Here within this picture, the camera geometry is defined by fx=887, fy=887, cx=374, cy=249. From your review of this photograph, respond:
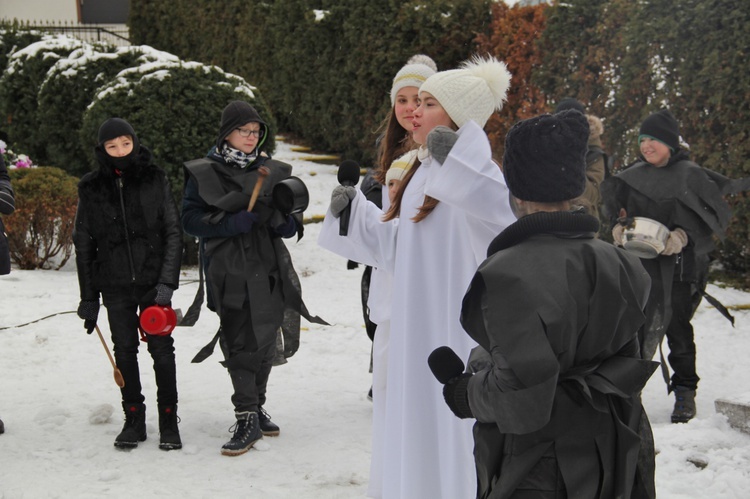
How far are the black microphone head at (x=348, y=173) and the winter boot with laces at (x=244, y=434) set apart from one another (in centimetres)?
181

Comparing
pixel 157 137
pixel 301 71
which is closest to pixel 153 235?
pixel 157 137

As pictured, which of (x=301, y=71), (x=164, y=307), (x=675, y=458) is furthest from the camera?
(x=301, y=71)

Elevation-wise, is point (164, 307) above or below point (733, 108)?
below

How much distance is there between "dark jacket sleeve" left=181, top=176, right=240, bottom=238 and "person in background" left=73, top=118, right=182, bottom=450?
0.31ft

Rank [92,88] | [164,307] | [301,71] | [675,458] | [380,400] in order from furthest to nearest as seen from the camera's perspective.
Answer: [301,71], [92,88], [164,307], [675,458], [380,400]

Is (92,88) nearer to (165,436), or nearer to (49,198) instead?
(49,198)

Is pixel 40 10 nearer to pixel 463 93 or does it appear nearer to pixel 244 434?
pixel 244 434

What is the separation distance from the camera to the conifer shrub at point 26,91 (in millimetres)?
11453

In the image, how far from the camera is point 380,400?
3947mm

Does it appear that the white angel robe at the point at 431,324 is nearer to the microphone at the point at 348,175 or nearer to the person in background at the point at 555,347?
the microphone at the point at 348,175

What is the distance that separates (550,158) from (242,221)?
278 cm

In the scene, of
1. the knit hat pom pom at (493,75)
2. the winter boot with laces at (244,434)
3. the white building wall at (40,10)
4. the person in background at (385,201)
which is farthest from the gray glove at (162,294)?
the white building wall at (40,10)

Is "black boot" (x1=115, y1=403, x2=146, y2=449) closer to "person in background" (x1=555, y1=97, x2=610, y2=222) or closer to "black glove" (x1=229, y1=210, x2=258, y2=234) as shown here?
"black glove" (x1=229, y1=210, x2=258, y2=234)

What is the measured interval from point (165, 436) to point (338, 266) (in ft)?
16.1
